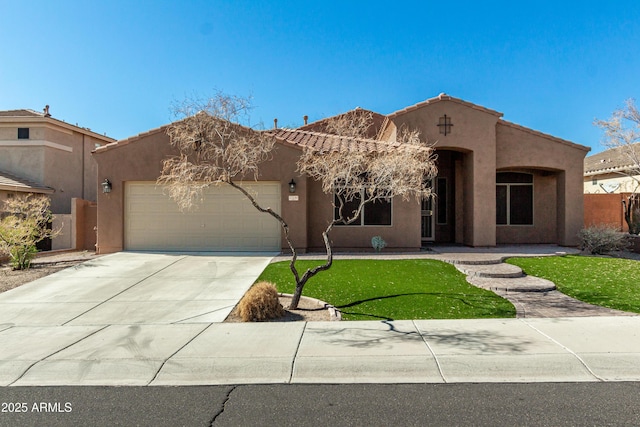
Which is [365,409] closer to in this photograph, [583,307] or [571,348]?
[571,348]

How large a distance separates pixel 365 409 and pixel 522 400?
1653 mm

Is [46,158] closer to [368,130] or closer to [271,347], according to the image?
[368,130]

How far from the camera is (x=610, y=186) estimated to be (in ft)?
76.1

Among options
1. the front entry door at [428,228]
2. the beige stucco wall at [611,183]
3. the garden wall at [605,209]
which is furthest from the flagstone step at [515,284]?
the beige stucco wall at [611,183]

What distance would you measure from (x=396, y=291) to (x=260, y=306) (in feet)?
10.2

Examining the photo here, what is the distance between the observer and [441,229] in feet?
56.9

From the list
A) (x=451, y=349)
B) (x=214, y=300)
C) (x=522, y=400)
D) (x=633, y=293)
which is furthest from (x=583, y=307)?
(x=214, y=300)

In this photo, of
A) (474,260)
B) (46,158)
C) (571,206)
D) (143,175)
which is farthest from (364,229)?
(46,158)

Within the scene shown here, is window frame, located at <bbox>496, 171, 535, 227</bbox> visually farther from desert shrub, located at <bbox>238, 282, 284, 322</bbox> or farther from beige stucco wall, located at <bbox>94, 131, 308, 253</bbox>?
desert shrub, located at <bbox>238, 282, 284, 322</bbox>

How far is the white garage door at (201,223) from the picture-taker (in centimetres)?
1442

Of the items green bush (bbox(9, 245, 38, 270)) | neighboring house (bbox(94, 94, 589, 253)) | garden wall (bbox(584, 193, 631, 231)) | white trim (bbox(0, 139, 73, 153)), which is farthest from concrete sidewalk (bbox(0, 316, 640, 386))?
white trim (bbox(0, 139, 73, 153))

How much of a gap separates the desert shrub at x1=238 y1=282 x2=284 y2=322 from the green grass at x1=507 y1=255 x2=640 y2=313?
20.4 feet

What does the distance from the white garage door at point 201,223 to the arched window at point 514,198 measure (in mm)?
9488

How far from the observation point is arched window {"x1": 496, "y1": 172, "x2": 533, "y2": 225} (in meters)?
17.0
